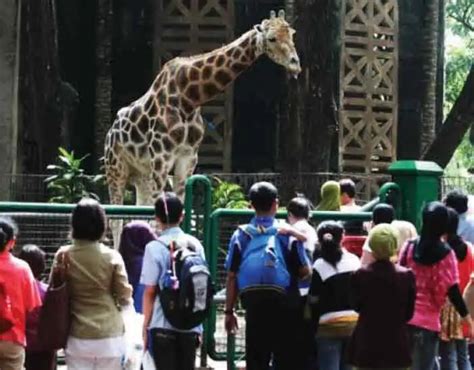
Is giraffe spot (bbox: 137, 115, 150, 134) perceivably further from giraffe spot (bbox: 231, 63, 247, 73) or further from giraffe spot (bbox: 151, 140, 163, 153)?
giraffe spot (bbox: 231, 63, 247, 73)

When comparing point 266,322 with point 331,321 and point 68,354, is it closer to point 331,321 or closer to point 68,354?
point 331,321

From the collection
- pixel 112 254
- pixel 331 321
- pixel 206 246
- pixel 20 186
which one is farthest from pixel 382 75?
pixel 112 254

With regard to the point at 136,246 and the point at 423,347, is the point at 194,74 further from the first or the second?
the point at 423,347

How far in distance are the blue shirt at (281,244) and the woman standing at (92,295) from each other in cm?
115

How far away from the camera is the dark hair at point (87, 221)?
726 cm

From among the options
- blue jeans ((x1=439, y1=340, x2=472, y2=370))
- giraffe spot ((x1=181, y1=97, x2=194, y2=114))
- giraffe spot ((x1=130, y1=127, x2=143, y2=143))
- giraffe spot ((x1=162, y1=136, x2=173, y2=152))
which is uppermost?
giraffe spot ((x1=181, y1=97, x2=194, y2=114))

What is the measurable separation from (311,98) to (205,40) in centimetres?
449

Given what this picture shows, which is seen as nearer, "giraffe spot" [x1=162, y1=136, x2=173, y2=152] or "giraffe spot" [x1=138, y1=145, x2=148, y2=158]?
"giraffe spot" [x1=162, y1=136, x2=173, y2=152]

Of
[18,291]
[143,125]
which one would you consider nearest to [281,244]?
[18,291]

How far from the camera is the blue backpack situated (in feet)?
26.4

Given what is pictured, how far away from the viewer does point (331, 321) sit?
8.53 meters

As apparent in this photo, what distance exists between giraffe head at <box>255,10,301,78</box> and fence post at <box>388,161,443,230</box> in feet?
7.92

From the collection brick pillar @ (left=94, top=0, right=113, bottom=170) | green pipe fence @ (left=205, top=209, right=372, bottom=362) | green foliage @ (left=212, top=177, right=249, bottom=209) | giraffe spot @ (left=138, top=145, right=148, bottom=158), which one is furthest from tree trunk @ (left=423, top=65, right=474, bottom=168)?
green pipe fence @ (left=205, top=209, right=372, bottom=362)

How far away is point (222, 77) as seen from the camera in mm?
12820
